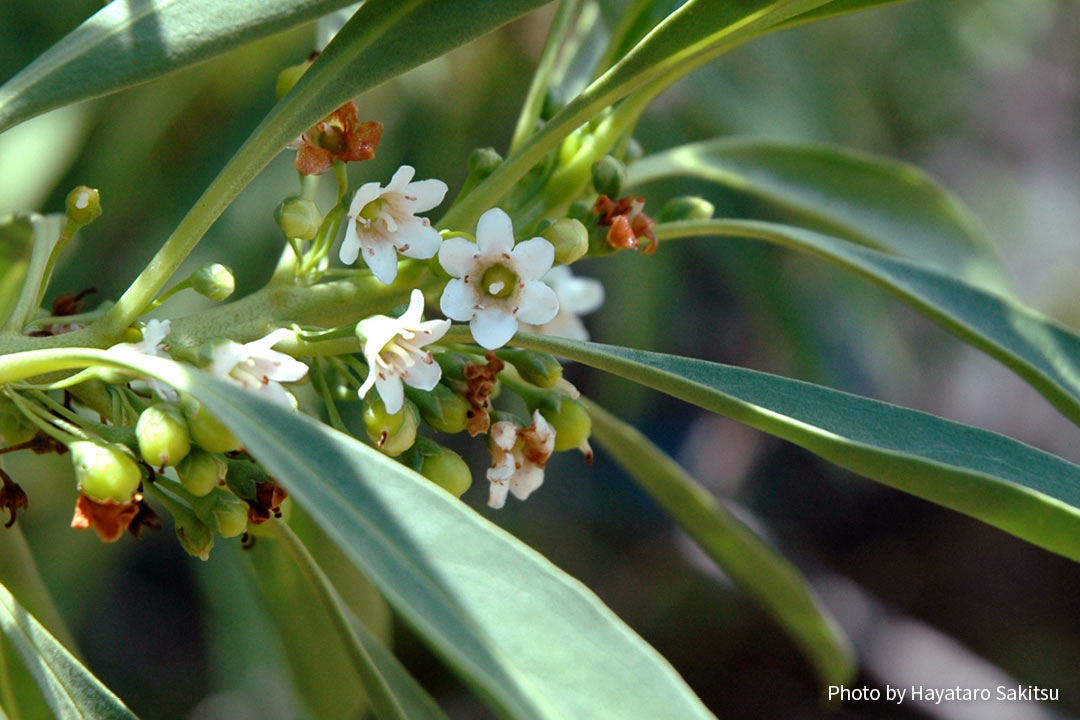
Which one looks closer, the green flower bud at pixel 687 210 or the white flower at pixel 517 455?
the white flower at pixel 517 455

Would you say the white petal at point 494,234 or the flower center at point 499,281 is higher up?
the white petal at point 494,234

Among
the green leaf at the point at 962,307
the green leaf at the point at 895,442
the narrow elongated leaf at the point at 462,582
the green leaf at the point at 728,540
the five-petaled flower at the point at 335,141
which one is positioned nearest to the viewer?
the narrow elongated leaf at the point at 462,582

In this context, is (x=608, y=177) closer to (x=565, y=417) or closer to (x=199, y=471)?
(x=565, y=417)

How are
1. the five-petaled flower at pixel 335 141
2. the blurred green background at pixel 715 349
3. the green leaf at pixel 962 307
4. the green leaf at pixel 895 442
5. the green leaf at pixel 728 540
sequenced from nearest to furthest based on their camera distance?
the green leaf at pixel 895 442, the five-petaled flower at pixel 335 141, the green leaf at pixel 962 307, the green leaf at pixel 728 540, the blurred green background at pixel 715 349

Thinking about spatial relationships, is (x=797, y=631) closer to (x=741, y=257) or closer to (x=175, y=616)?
(x=741, y=257)

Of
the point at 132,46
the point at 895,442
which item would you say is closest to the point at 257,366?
the point at 132,46

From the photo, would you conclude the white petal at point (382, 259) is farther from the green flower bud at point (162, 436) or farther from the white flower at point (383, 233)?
the green flower bud at point (162, 436)

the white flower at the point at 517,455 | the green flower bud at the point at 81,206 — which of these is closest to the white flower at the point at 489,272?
the white flower at the point at 517,455
